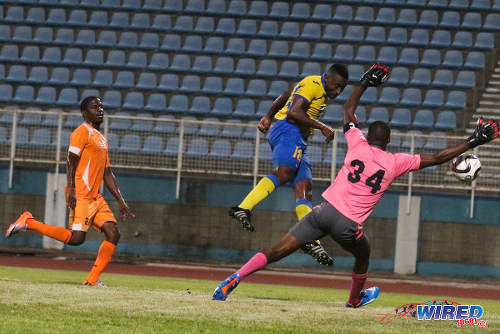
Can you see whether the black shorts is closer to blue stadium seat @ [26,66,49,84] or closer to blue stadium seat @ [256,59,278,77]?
blue stadium seat @ [256,59,278,77]

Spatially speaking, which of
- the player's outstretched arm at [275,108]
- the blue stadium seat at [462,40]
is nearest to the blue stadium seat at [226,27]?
the blue stadium seat at [462,40]

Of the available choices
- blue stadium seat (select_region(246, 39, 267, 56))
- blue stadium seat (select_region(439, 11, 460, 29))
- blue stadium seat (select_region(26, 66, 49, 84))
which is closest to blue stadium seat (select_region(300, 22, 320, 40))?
blue stadium seat (select_region(246, 39, 267, 56))

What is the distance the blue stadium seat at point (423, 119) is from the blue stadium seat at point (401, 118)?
16cm

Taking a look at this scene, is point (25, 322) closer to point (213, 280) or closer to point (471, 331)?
point (471, 331)

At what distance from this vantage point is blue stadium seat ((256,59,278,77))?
20.5 meters

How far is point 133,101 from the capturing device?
2002 centimetres

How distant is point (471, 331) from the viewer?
20.2 feet

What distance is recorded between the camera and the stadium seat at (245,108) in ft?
63.4

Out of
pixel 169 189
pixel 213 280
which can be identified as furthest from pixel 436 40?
pixel 213 280

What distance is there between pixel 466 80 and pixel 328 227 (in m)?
14.1

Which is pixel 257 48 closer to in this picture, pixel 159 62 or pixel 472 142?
pixel 159 62

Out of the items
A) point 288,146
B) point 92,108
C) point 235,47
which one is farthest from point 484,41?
point 92,108

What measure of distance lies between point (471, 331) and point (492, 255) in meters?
11.1

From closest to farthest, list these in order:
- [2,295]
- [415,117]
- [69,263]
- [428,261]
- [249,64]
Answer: [2,295] < [69,263] < [428,261] < [415,117] < [249,64]
